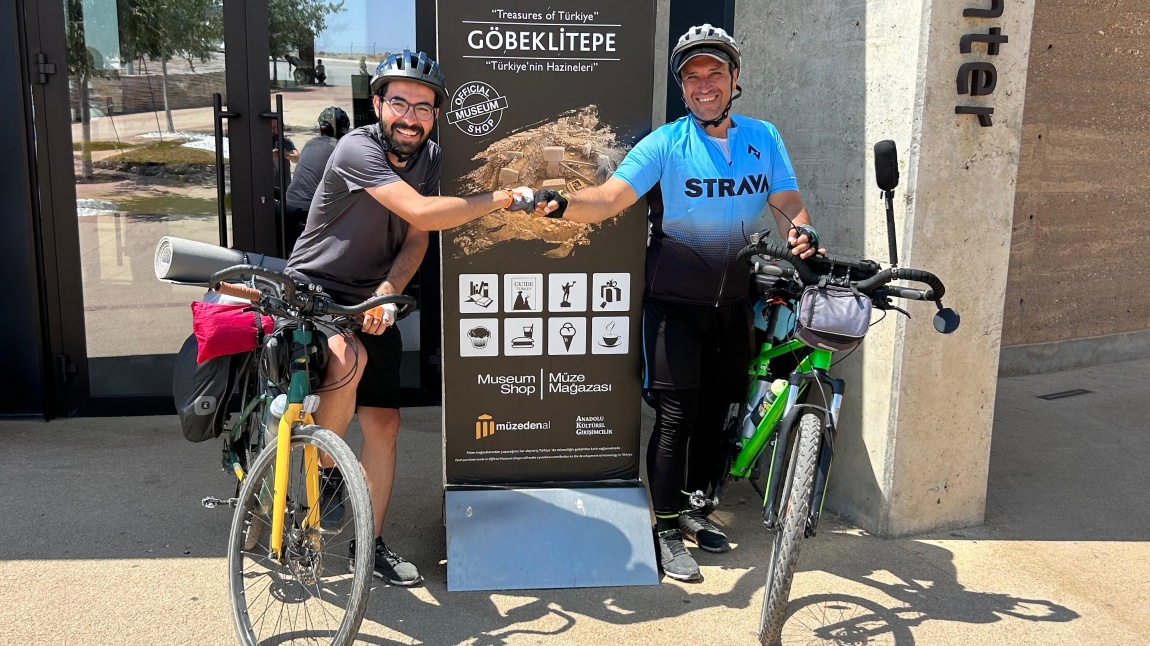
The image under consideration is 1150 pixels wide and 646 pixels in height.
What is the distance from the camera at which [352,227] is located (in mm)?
3369

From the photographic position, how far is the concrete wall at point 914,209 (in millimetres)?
3744

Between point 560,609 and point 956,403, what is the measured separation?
1.88 m

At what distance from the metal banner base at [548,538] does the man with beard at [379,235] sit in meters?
0.24

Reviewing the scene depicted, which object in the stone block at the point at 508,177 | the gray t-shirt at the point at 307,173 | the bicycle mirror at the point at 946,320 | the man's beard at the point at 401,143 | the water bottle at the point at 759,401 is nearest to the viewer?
the bicycle mirror at the point at 946,320

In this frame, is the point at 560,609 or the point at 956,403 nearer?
the point at 560,609

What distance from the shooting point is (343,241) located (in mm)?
3379

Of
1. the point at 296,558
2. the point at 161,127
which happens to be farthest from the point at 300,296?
the point at 161,127

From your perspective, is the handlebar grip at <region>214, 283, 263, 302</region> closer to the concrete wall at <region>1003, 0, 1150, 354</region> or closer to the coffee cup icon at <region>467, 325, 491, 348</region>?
the coffee cup icon at <region>467, 325, 491, 348</region>

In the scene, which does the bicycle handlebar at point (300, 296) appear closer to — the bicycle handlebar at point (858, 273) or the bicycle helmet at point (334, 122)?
the bicycle handlebar at point (858, 273)

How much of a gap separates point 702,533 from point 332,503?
156 centimetres

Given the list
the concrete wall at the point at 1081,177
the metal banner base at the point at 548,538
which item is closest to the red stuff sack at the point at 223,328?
the metal banner base at the point at 548,538

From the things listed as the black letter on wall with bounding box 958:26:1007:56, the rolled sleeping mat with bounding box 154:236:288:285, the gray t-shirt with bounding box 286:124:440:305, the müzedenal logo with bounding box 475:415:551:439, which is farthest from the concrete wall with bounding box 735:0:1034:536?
the rolled sleeping mat with bounding box 154:236:288:285

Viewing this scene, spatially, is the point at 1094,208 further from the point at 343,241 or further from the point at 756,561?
the point at 343,241

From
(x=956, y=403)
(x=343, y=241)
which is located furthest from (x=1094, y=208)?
(x=343, y=241)
